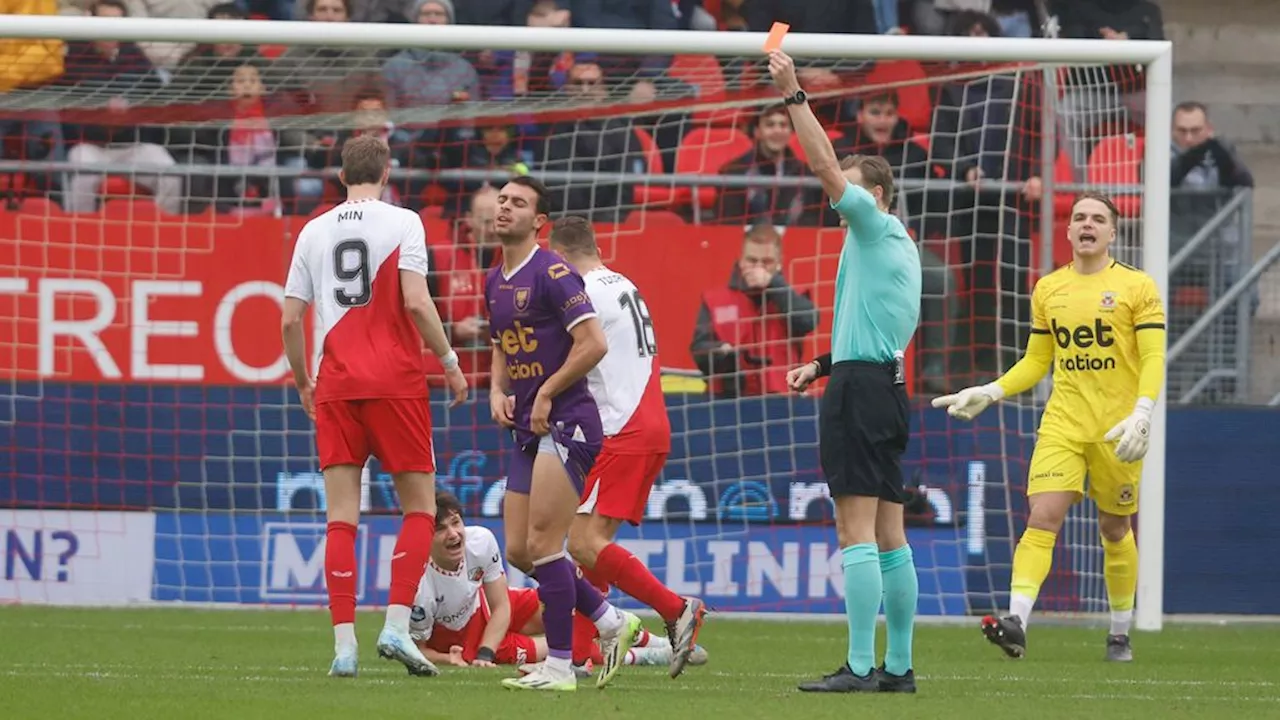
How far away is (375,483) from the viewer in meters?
12.3

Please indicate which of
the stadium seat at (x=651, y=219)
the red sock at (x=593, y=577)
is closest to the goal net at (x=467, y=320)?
the stadium seat at (x=651, y=219)

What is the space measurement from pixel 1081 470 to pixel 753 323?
124 inches

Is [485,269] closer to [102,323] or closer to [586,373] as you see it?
[102,323]

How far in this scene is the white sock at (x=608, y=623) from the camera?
8.19 m

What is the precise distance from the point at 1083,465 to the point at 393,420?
342 cm

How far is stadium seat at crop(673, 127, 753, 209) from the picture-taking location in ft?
43.0

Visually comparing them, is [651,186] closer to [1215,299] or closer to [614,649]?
[1215,299]

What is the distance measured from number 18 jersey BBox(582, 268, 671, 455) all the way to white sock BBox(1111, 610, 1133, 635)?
2.65 metres

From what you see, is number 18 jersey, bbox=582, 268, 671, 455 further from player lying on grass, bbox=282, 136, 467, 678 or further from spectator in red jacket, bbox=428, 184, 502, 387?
spectator in red jacket, bbox=428, 184, 502, 387

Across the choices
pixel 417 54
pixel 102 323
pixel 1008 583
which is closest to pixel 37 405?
pixel 102 323

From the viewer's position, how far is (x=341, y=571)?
7.91 meters

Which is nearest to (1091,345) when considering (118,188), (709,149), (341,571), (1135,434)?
(1135,434)

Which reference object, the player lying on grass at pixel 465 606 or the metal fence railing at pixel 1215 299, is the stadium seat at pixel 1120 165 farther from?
the player lying on grass at pixel 465 606

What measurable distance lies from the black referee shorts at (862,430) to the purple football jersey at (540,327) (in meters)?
1.05
